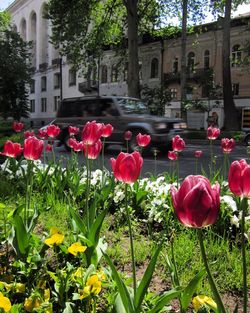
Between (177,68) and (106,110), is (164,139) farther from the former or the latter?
(177,68)

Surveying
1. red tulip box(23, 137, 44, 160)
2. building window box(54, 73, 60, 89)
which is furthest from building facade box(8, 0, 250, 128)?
red tulip box(23, 137, 44, 160)

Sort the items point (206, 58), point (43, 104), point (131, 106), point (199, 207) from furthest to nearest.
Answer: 1. point (43, 104)
2. point (206, 58)
3. point (131, 106)
4. point (199, 207)

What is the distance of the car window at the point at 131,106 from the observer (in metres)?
A: 15.9

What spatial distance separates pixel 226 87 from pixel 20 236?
90.2 ft

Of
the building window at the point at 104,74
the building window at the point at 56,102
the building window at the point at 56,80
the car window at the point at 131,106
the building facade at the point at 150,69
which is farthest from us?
the building window at the point at 56,102

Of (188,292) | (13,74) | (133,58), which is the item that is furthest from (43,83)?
(188,292)

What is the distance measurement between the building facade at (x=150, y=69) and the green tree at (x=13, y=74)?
544 centimetres

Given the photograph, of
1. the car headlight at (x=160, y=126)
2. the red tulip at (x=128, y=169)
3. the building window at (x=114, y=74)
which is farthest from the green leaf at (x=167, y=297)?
the building window at (x=114, y=74)

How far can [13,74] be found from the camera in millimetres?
43594

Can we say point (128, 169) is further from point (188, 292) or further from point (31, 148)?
point (31, 148)

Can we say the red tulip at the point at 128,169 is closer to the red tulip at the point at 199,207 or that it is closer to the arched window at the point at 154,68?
the red tulip at the point at 199,207

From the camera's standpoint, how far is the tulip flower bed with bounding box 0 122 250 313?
1.43 m

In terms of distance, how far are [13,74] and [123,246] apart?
1669 inches

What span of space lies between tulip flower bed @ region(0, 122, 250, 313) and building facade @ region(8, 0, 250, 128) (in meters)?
28.5
